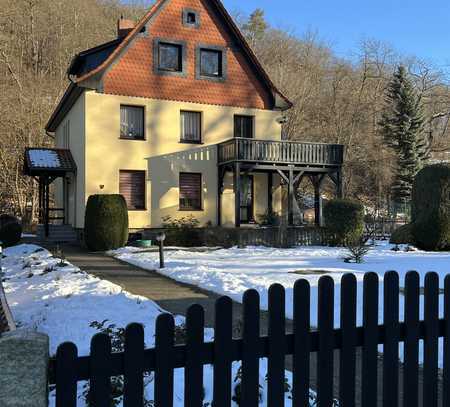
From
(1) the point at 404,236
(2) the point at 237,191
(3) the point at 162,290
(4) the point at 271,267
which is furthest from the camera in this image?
(2) the point at 237,191

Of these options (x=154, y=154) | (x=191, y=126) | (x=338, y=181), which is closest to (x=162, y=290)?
(x=154, y=154)

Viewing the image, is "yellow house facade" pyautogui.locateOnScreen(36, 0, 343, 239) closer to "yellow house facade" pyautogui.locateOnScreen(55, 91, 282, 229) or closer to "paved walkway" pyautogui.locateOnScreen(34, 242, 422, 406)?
"yellow house facade" pyautogui.locateOnScreen(55, 91, 282, 229)

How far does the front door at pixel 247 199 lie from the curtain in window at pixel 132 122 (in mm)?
5694

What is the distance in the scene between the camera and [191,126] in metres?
24.6

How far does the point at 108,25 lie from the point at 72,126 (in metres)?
28.4

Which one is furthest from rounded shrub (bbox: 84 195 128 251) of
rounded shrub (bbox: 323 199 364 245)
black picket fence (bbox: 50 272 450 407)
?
black picket fence (bbox: 50 272 450 407)

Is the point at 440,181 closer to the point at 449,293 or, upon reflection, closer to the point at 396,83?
the point at 449,293

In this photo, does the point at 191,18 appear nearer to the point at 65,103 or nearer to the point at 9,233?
the point at 65,103

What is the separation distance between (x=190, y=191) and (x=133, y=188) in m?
2.71

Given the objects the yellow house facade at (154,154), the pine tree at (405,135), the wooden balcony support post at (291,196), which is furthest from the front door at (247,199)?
the pine tree at (405,135)

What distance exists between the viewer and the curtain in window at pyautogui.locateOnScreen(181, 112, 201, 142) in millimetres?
24422

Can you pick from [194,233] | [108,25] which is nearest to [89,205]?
[194,233]

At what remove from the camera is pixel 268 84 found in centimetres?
2594

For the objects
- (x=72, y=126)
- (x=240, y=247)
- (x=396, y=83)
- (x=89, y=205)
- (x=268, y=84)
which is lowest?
(x=240, y=247)
